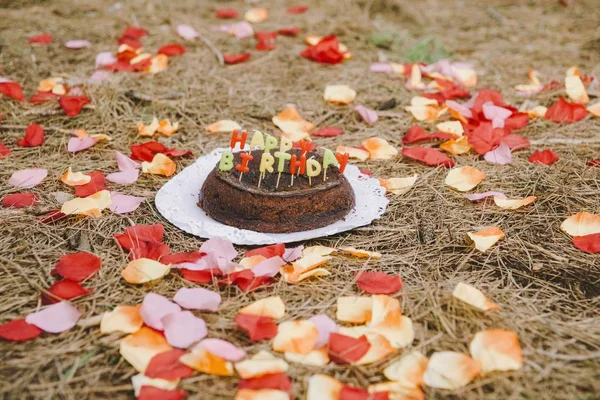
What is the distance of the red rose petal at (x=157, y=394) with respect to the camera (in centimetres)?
151

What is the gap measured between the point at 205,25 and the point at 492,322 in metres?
3.31

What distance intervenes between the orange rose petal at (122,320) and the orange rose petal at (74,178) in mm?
857

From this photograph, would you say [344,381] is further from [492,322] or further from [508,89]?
[508,89]

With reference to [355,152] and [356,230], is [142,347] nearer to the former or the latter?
[356,230]

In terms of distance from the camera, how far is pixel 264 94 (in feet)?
11.5

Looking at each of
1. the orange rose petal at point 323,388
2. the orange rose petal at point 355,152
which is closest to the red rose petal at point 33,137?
the orange rose petal at point 355,152

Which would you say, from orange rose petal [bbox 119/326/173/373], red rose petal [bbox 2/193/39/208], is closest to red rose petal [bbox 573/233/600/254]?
orange rose petal [bbox 119/326/173/373]

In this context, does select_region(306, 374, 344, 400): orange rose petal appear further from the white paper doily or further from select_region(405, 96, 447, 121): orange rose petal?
select_region(405, 96, 447, 121): orange rose petal

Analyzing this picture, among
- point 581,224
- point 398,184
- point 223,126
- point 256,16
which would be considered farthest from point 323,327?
point 256,16

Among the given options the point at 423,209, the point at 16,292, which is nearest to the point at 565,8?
the point at 423,209

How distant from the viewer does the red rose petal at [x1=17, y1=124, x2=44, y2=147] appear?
2.85m

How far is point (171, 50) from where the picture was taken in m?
3.88

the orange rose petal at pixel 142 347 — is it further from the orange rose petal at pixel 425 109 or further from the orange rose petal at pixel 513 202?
the orange rose petal at pixel 425 109

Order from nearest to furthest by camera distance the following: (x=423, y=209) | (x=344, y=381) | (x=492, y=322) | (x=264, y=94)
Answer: (x=344, y=381) → (x=492, y=322) → (x=423, y=209) → (x=264, y=94)
